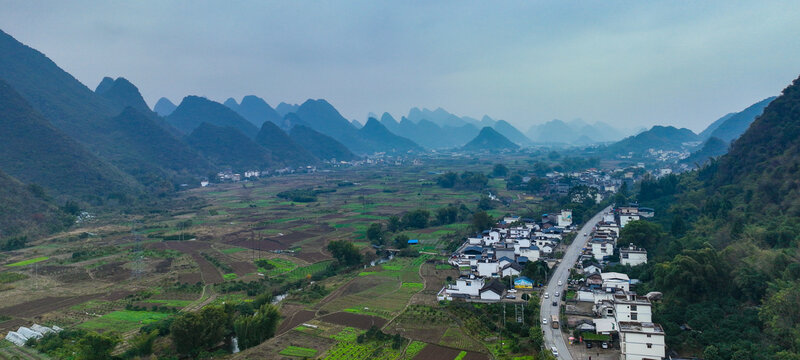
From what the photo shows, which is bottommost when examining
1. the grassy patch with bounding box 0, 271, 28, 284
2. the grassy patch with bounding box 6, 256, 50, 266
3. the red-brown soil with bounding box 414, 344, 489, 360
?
the red-brown soil with bounding box 414, 344, 489, 360

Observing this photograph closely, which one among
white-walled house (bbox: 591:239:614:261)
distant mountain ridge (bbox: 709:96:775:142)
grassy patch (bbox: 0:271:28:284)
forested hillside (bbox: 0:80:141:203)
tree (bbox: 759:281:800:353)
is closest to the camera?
tree (bbox: 759:281:800:353)

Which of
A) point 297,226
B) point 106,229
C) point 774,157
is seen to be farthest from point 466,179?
point 106,229

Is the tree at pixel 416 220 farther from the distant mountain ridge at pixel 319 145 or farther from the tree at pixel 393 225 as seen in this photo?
the distant mountain ridge at pixel 319 145

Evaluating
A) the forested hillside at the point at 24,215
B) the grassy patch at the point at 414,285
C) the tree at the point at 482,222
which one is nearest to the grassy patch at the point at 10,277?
the forested hillside at the point at 24,215

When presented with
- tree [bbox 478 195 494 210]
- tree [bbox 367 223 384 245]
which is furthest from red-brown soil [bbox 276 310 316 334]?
tree [bbox 478 195 494 210]

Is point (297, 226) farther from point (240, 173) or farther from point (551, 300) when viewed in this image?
point (240, 173)

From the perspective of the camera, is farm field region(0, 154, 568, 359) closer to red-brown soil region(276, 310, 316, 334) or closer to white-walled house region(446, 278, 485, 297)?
red-brown soil region(276, 310, 316, 334)
